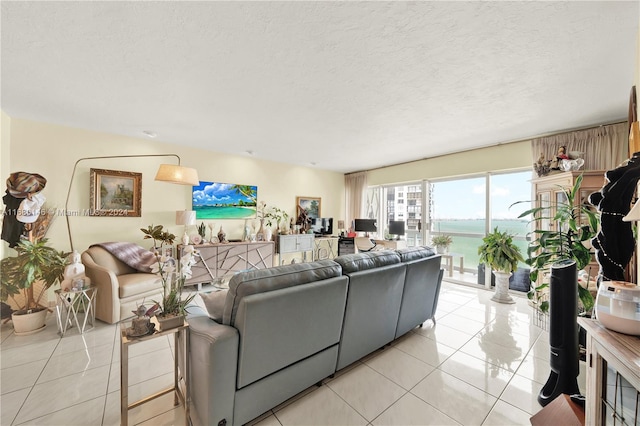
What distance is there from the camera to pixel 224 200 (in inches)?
187

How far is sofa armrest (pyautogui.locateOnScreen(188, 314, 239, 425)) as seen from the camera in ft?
4.09

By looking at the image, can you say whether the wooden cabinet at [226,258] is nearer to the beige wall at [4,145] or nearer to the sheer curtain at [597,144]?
the beige wall at [4,145]

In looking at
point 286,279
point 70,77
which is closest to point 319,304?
point 286,279

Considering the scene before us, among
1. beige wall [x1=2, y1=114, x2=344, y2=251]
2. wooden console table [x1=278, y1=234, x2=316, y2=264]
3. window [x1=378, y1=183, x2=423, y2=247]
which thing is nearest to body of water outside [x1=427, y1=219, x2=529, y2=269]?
window [x1=378, y1=183, x2=423, y2=247]

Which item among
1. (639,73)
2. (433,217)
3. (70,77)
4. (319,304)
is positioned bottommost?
(319,304)

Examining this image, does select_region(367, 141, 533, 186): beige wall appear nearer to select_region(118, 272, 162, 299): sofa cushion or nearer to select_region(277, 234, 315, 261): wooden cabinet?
select_region(277, 234, 315, 261): wooden cabinet

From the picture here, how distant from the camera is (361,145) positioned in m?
4.14

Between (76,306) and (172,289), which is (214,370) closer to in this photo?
(172,289)

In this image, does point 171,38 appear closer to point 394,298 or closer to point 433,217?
point 394,298

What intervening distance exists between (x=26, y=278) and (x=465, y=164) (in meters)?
6.37

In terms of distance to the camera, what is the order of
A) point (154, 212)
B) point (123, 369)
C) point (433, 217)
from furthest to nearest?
point (433, 217), point (154, 212), point (123, 369)

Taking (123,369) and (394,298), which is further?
(394,298)

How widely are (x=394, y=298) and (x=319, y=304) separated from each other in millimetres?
916

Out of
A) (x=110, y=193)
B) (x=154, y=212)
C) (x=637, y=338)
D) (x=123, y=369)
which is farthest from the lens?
(x=154, y=212)
